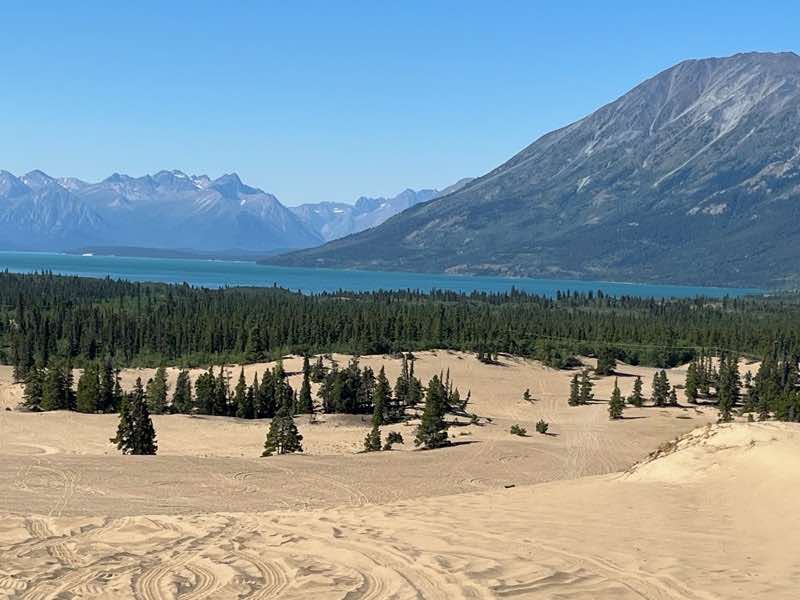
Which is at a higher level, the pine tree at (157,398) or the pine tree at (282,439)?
the pine tree at (282,439)

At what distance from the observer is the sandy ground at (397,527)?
1766 cm

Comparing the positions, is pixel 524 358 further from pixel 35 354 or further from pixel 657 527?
pixel 657 527

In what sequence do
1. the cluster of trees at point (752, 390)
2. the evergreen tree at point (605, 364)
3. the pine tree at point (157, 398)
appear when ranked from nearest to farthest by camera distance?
the cluster of trees at point (752, 390) → the pine tree at point (157, 398) → the evergreen tree at point (605, 364)

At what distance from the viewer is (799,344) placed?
442 ft

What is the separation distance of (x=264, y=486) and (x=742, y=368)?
102803mm

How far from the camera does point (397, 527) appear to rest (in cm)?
2305

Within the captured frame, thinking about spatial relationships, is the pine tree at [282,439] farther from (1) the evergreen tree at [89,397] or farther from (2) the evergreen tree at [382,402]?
(1) the evergreen tree at [89,397]

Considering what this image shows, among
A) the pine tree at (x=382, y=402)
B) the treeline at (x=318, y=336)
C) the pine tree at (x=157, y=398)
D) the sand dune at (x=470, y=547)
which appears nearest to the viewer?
the sand dune at (x=470, y=547)

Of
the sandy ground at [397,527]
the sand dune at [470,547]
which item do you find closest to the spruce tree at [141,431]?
the sandy ground at [397,527]

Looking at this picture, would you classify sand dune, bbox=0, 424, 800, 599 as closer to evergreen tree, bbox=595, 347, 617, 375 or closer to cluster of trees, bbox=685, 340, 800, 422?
cluster of trees, bbox=685, 340, 800, 422

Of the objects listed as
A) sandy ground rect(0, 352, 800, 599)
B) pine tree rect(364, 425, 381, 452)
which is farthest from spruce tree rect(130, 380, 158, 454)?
pine tree rect(364, 425, 381, 452)

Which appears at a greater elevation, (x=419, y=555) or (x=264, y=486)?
(x=419, y=555)

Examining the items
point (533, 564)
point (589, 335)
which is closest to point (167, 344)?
point (589, 335)

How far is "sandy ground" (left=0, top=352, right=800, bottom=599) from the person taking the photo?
57.9 feet
